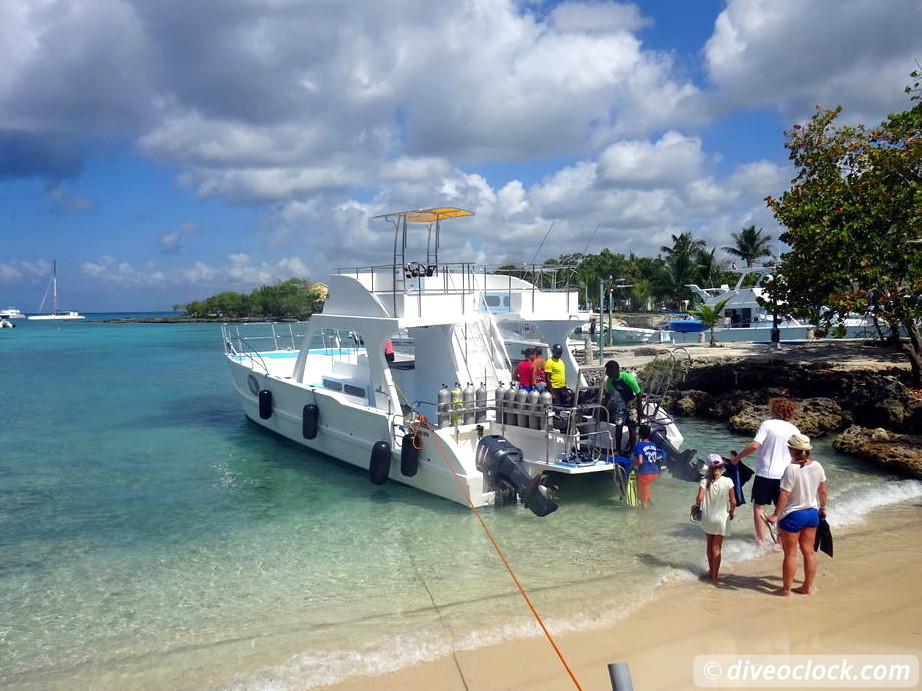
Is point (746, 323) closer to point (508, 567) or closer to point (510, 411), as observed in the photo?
point (510, 411)

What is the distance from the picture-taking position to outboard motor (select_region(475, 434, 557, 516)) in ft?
29.5

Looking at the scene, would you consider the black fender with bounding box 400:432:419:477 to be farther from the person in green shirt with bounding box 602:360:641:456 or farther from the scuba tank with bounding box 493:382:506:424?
the person in green shirt with bounding box 602:360:641:456

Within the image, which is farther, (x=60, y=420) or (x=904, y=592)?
(x=60, y=420)

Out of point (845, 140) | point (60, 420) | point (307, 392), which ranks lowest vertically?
point (60, 420)

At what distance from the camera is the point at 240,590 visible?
24.4 feet

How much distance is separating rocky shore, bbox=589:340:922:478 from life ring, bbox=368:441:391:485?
16.3 ft

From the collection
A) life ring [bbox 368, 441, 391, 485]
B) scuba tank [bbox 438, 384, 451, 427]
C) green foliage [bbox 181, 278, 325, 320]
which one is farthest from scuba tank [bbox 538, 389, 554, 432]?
green foliage [bbox 181, 278, 325, 320]

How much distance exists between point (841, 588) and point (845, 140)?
1376 centimetres

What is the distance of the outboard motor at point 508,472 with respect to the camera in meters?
8.98

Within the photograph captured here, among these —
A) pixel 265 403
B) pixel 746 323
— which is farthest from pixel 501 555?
pixel 746 323

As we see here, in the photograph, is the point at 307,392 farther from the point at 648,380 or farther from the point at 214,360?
the point at 214,360

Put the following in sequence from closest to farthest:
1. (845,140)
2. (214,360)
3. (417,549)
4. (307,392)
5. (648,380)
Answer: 1. (417,549)
2. (648,380)
3. (307,392)
4. (845,140)
5. (214,360)

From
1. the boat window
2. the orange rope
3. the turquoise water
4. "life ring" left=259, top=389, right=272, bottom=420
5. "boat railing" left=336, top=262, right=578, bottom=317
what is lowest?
the turquoise water

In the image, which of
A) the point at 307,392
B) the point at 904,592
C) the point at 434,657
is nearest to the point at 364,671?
the point at 434,657
